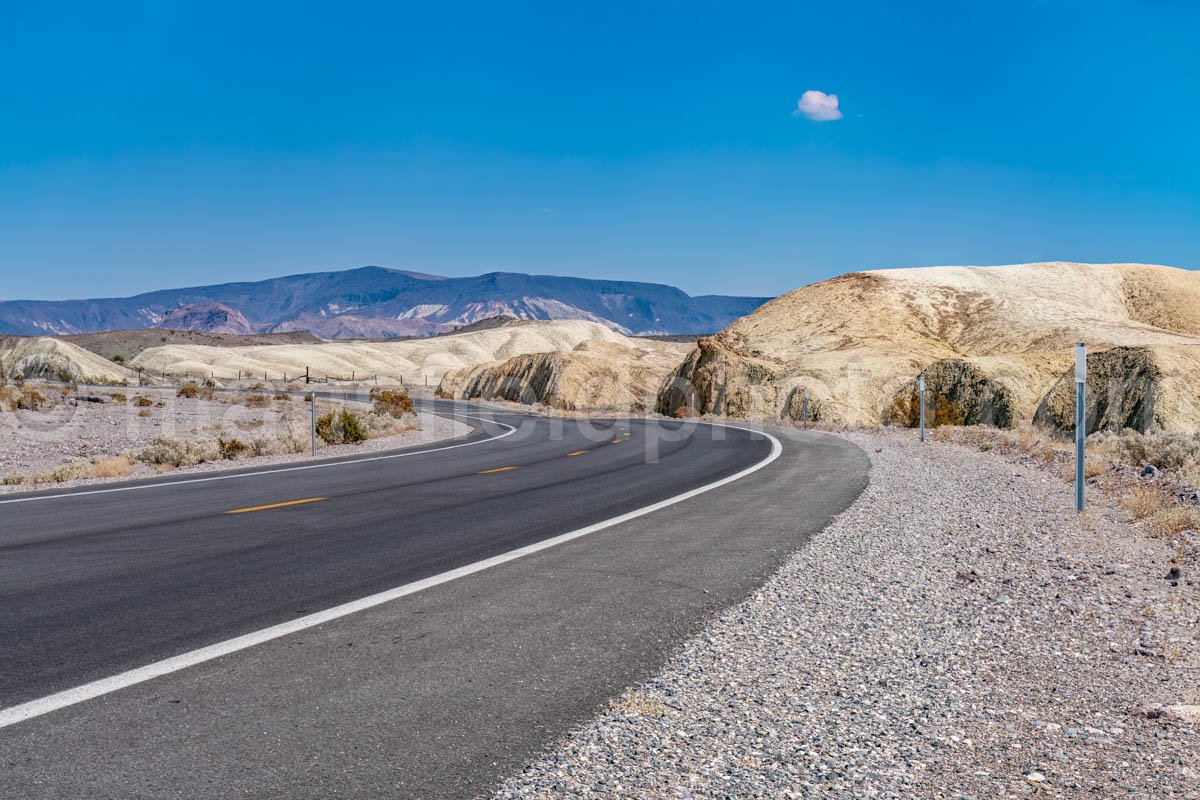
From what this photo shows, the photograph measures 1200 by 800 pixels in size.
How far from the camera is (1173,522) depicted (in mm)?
9664

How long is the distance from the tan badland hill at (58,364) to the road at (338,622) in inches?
2963

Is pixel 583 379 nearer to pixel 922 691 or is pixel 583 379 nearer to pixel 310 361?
pixel 922 691

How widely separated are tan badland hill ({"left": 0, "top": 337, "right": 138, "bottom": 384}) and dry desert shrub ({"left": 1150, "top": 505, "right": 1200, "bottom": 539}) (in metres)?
81.4

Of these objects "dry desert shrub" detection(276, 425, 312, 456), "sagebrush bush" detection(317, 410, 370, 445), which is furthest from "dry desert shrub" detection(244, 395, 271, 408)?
"dry desert shrub" detection(276, 425, 312, 456)

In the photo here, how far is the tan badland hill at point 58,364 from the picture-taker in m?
78.0

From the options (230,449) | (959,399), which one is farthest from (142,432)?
(959,399)

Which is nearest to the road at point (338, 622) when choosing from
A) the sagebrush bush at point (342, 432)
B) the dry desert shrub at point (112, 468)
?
the dry desert shrub at point (112, 468)

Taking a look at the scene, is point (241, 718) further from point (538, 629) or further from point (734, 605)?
point (734, 605)

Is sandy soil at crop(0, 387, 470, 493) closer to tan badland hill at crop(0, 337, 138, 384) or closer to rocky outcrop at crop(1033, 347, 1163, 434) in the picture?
rocky outcrop at crop(1033, 347, 1163, 434)

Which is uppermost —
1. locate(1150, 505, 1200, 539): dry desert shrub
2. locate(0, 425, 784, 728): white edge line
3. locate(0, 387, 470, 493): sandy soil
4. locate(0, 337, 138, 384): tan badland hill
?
locate(0, 337, 138, 384): tan badland hill

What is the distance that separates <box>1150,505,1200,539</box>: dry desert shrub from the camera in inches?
376

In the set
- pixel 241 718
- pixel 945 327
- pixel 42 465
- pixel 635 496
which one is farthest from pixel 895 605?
pixel 945 327

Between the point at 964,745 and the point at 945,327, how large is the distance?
7072 centimetres

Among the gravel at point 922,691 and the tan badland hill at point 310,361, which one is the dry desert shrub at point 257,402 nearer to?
the gravel at point 922,691
